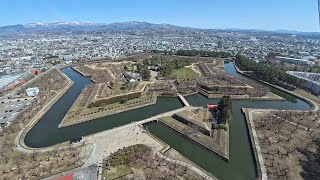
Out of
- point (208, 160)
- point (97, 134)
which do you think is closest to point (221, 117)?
point (208, 160)

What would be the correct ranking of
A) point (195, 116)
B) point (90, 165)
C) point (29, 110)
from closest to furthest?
point (90, 165) < point (195, 116) < point (29, 110)

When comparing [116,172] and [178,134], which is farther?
[178,134]

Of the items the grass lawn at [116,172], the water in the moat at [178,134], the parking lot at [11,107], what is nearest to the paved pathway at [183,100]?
the water in the moat at [178,134]

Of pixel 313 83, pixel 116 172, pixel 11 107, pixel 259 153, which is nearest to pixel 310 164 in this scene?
pixel 259 153

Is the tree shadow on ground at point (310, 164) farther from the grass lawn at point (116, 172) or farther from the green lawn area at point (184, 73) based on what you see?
the green lawn area at point (184, 73)

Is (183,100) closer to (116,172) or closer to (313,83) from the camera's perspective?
(116,172)

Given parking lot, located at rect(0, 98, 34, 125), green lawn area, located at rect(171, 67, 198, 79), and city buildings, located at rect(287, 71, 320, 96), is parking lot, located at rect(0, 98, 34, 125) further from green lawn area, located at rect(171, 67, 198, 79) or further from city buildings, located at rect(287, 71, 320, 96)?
city buildings, located at rect(287, 71, 320, 96)

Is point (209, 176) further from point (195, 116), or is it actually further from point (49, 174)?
point (49, 174)
